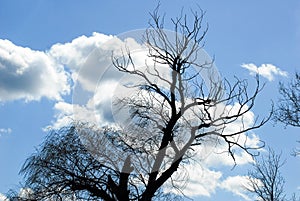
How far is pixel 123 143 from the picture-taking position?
10.8m

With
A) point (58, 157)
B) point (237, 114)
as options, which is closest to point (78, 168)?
point (58, 157)

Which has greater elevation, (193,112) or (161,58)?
(161,58)

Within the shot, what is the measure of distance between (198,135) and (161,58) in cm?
226

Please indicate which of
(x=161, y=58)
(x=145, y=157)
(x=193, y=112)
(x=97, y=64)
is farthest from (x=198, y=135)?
(x=97, y=64)

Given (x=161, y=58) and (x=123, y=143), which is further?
(x=161, y=58)

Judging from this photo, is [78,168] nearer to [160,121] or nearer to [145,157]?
[145,157]

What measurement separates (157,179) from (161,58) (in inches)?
127

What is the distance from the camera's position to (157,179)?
1072 cm

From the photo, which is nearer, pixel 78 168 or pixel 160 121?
pixel 78 168

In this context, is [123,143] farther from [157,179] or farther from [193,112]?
[193,112]

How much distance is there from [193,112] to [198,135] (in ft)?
1.97

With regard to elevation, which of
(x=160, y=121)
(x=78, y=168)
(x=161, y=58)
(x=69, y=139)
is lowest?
(x=78, y=168)

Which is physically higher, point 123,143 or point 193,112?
point 193,112

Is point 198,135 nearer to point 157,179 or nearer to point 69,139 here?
point 157,179
